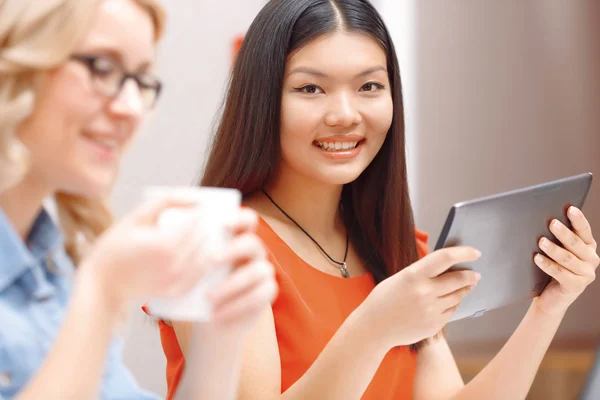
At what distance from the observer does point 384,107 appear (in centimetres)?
135

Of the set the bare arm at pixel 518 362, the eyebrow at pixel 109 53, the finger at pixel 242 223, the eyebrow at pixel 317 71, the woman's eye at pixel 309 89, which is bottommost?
the bare arm at pixel 518 362

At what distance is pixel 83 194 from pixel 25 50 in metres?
0.14

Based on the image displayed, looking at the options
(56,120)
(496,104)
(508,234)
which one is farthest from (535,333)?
(496,104)

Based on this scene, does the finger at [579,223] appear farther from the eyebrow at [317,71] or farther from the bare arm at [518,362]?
the eyebrow at [317,71]

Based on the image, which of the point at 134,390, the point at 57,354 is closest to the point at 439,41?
the point at 134,390

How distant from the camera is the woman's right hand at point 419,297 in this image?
3.43 feet

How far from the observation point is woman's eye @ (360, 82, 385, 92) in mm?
1352

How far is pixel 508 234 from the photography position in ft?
3.79

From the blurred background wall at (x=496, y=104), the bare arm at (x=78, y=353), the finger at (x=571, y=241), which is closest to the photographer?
the bare arm at (x=78, y=353)

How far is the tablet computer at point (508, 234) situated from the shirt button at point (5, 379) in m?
0.58

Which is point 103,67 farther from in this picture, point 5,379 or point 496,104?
point 496,104

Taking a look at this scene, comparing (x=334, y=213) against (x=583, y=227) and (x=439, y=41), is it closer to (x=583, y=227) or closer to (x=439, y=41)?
(x=583, y=227)

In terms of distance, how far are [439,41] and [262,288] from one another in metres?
2.38

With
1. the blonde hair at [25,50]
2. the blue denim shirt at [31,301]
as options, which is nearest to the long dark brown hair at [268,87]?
the blue denim shirt at [31,301]
